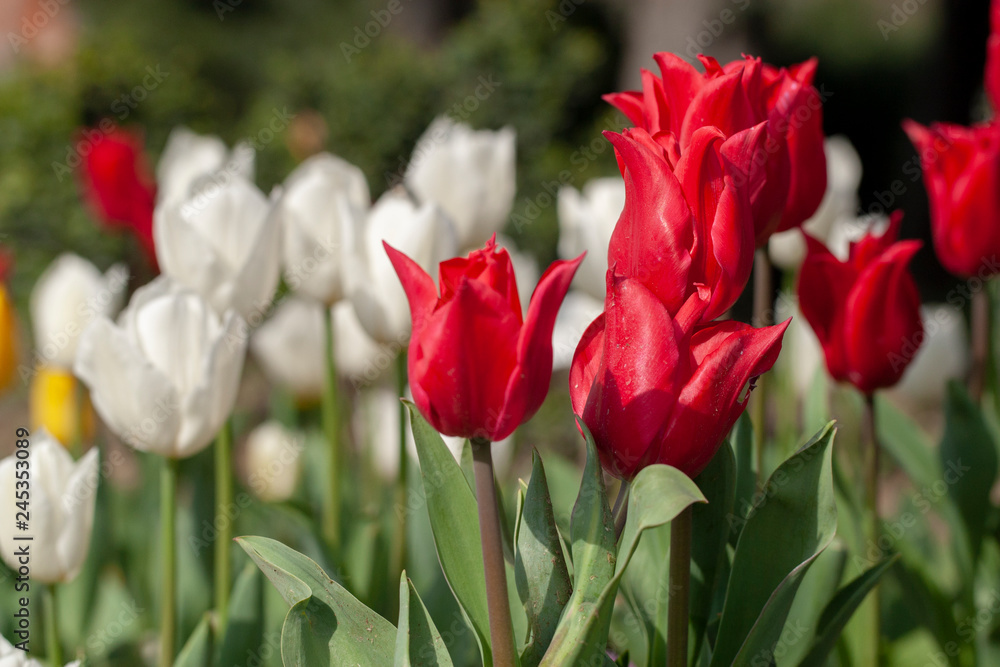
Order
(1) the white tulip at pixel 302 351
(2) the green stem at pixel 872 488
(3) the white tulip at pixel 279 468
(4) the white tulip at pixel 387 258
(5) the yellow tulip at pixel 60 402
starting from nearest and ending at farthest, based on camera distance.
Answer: (2) the green stem at pixel 872 488
(4) the white tulip at pixel 387 258
(5) the yellow tulip at pixel 60 402
(1) the white tulip at pixel 302 351
(3) the white tulip at pixel 279 468

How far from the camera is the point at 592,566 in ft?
2.07

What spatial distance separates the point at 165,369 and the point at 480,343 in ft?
1.87

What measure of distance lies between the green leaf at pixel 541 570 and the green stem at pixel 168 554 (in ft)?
1.72

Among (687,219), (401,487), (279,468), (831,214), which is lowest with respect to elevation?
(279,468)

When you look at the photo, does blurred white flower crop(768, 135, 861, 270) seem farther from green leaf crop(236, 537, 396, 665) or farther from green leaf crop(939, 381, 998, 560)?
green leaf crop(236, 537, 396, 665)

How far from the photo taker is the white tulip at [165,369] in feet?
3.27

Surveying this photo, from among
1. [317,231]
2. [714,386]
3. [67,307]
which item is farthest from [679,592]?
[67,307]

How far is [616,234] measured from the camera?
66 centimetres

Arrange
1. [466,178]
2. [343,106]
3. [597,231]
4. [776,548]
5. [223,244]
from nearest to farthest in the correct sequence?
[776,548]
[223,244]
[466,178]
[597,231]
[343,106]

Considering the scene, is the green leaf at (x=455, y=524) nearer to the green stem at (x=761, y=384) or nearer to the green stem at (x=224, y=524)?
the green stem at (x=761, y=384)

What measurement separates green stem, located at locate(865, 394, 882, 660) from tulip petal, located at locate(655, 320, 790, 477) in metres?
0.50

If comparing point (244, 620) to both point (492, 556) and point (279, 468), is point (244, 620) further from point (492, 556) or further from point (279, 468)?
A: point (279, 468)

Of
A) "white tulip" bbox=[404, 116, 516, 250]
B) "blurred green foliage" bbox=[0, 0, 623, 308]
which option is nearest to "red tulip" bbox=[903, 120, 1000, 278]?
"white tulip" bbox=[404, 116, 516, 250]

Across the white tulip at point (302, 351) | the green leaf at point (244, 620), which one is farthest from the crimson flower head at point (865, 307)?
the white tulip at point (302, 351)
